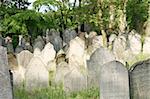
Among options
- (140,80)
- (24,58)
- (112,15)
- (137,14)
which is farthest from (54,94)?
(137,14)

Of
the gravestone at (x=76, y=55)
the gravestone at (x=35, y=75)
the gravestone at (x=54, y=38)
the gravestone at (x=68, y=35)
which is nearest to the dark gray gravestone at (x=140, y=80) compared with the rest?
the gravestone at (x=35, y=75)

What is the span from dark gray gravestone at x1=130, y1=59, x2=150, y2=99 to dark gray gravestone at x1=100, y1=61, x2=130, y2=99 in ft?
0.50

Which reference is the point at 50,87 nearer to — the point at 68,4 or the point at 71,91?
the point at 71,91

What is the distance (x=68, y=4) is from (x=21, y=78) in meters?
9.89

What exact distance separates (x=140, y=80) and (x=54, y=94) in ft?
6.28

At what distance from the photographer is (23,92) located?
24.6 feet

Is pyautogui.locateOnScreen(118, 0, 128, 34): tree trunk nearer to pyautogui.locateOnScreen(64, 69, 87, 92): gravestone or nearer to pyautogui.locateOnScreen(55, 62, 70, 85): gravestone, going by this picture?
pyautogui.locateOnScreen(55, 62, 70, 85): gravestone

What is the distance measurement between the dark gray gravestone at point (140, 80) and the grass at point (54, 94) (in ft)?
3.60

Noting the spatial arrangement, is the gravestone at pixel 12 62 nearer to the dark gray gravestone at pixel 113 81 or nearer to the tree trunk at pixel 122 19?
the dark gray gravestone at pixel 113 81

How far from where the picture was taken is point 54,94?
7.27 m

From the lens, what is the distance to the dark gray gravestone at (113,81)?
570 cm

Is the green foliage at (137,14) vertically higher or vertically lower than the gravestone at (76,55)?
higher

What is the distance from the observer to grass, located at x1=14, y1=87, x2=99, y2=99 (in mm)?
7031

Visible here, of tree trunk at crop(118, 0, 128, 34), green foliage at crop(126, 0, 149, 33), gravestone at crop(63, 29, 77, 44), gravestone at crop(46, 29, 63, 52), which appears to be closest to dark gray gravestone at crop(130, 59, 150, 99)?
gravestone at crop(46, 29, 63, 52)
